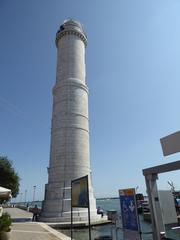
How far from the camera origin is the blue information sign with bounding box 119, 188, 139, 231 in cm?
→ 799

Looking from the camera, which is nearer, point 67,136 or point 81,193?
point 81,193

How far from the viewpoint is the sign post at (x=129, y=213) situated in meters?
7.91

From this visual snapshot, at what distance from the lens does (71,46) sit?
1428 inches

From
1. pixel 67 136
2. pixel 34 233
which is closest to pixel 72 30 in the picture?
pixel 67 136

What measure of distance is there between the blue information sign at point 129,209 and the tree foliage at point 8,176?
1362 inches

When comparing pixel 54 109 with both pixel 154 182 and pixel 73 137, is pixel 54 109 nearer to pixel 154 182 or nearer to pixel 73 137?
pixel 73 137

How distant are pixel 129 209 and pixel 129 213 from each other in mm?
158

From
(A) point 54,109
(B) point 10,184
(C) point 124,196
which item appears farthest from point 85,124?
(C) point 124,196

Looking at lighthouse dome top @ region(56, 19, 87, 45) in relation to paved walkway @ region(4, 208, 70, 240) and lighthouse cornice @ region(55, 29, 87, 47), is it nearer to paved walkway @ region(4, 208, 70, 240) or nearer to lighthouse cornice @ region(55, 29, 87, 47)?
lighthouse cornice @ region(55, 29, 87, 47)

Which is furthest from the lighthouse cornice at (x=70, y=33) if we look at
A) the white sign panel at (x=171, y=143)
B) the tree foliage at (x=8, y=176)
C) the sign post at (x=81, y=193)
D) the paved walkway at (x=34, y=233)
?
the white sign panel at (x=171, y=143)

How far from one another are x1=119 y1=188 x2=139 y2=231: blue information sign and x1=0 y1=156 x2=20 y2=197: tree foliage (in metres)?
34.6

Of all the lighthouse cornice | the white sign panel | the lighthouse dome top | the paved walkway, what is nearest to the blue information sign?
the white sign panel

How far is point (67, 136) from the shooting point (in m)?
30.1

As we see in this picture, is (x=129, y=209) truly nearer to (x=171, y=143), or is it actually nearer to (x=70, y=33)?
(x=171, y=143)
